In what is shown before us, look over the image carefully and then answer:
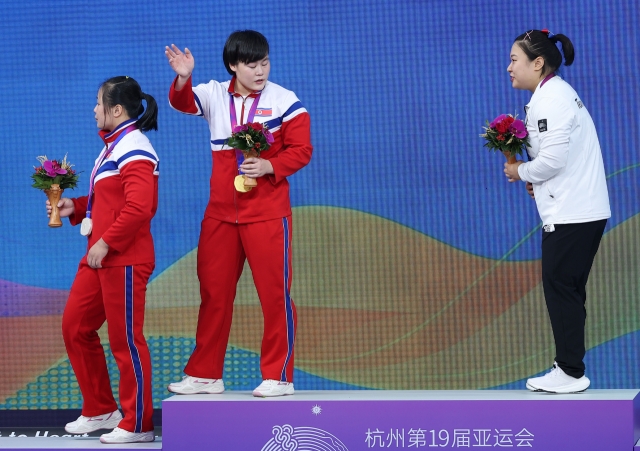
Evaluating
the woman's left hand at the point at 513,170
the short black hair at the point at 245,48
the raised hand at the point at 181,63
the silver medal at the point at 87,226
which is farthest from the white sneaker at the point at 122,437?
the woman's left hand at the point at 513,170

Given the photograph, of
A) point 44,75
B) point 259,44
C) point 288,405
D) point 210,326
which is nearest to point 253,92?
point 259,44

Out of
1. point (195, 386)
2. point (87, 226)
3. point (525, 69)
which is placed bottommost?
point (195, 386)

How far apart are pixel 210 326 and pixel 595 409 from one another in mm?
1559

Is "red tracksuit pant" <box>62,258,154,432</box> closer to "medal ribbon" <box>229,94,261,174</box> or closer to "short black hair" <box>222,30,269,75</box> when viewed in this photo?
"medal ribbon" <box>229,94,261,174</box>

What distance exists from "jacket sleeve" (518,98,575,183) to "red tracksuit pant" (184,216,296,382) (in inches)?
40.8

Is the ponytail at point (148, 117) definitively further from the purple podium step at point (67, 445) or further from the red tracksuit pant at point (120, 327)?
the purple podium step at point (67, 445)

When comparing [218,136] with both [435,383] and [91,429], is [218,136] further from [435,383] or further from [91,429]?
[435,383]

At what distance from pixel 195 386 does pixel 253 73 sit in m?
1.31

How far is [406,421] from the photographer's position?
348 cm

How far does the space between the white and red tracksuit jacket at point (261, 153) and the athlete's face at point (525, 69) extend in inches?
34.4

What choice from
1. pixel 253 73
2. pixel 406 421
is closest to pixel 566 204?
pixel 406 421

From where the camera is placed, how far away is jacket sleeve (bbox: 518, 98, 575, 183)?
11.4 feet

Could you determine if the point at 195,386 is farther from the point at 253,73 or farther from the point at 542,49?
the point at 542,49

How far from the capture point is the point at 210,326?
12.6 feet
